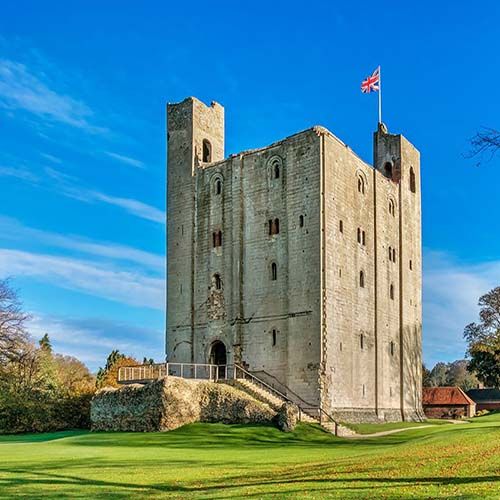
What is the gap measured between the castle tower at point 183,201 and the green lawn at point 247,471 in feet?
55.2

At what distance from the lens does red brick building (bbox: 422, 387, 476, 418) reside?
227 ft

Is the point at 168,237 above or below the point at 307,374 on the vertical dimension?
above

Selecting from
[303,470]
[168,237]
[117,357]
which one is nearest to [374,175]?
[168,237]

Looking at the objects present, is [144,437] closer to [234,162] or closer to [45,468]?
[45,468]

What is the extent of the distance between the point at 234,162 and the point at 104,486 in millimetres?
30504

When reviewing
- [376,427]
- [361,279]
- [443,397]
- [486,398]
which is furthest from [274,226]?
[486,398]

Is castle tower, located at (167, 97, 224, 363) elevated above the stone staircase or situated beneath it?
elevated above

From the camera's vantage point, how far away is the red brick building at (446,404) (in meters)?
69.2

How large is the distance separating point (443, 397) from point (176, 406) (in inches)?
1743

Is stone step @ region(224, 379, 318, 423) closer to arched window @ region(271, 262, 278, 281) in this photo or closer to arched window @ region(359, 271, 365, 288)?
arched window @ region(271, 262, 278, 281)

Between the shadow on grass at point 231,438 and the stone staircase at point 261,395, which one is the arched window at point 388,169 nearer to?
the stone staircase at point 261,395

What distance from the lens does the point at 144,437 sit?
3053 centimetres

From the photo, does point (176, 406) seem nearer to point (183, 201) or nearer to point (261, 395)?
point (261, 395)

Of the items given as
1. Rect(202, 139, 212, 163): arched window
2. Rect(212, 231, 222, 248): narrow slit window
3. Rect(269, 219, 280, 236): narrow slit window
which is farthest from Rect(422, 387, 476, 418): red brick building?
Rect(202, 139, 212, 163): arched window
